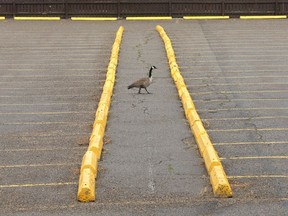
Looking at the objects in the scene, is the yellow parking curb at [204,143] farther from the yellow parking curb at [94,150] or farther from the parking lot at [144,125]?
the yellow parking curb at [94,150]

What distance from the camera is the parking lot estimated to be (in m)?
8.94

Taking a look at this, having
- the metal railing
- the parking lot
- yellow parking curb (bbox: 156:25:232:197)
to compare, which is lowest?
the parking lot

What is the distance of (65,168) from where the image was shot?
34.2 ft

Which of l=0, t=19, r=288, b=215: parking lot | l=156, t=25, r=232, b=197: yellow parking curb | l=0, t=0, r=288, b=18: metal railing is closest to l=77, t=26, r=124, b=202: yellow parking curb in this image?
l=0, t=19, r=288, b=215: parking lot

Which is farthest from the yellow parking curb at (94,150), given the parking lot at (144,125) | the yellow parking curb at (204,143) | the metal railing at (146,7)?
the metal railing at (146,7)

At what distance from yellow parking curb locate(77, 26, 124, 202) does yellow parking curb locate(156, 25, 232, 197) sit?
1.73 m

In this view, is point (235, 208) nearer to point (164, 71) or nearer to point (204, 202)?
point (204, 202)

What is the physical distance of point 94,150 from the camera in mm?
10820

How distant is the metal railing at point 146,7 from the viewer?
112ft

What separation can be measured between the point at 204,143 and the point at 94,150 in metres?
1.90

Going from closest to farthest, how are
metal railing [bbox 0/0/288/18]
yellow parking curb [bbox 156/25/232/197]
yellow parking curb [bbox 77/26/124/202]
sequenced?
yellow parking curb [bbox 77/26/124/202] → yellow parking curb [bbox 156/25/232/197] → metal railing [bbox 0/0/288/18]

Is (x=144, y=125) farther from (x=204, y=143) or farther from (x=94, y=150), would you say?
(x=94, y=150)

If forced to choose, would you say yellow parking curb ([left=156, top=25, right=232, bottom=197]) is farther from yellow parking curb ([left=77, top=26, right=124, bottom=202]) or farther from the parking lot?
yellow parking curb ([left=77, top=26, right=124, bottom=202])

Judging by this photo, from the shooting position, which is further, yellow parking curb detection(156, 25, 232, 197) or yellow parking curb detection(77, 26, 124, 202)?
yellow parking curb detection(156, 25, 232, 197)
